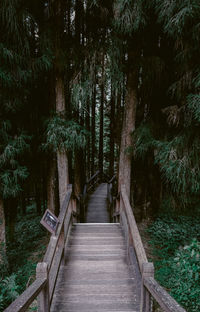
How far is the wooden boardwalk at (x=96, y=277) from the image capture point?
3.45 meters

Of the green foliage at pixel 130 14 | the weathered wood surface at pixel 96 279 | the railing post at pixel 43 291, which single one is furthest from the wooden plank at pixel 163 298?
the green foliage at pixel 130 14

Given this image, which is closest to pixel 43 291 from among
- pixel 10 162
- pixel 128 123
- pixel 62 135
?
pixel 10 162

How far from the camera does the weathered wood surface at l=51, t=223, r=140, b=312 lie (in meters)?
3.45

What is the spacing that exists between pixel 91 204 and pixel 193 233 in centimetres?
626

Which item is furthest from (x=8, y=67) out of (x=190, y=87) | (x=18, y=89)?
(x=190, y=87)

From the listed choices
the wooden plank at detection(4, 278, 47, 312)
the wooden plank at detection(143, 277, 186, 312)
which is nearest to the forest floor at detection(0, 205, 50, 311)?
the wooden plank at detection(4, 278, 47, 312)

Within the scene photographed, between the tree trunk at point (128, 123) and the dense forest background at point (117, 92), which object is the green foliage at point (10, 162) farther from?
the tree trunk at point (128, 123)

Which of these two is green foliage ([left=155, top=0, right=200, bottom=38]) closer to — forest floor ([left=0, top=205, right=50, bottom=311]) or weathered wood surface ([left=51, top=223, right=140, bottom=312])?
weathered wood surface ([left=51, top=223, right=140, bottom=312])

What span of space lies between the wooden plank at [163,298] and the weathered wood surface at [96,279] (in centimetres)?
81

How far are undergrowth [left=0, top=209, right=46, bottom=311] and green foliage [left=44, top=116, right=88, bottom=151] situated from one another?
12.4 feet

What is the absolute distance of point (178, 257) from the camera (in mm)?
5465

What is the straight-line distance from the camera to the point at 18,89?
6680 mm

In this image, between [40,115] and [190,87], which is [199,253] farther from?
[40,115]

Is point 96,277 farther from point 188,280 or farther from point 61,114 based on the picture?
point 61,114
